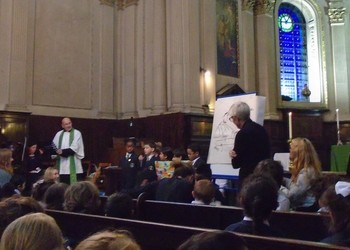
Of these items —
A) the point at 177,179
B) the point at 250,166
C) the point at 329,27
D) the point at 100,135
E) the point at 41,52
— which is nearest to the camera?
the point at 250,166

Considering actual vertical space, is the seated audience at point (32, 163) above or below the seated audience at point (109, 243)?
above

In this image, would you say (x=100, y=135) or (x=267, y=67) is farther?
(x=267, y=67)

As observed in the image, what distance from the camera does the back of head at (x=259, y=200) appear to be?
3121mm

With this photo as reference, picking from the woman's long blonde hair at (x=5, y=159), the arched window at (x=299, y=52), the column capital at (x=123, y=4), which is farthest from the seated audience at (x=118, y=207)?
the arched window at (x=299, y=52)

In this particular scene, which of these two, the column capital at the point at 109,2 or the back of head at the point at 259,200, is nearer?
the back of head at the point at 259,200

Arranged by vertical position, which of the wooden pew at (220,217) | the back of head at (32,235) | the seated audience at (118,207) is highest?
the back of head at (32,235)

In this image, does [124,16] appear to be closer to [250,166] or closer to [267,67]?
[267,67]

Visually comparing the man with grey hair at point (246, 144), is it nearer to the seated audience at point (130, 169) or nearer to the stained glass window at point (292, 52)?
the seated audience at point (130, 169)

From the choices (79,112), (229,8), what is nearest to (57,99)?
(79,112)

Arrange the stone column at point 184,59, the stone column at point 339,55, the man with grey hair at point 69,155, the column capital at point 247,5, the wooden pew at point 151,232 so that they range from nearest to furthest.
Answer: the wooden pew at point 151,232, the man with grey hair at point 69,155, the stone column at point 184,59, the column capital at point 247,5, the stone column at point 339,55

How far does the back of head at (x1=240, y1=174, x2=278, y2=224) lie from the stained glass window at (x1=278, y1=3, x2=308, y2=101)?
16177mm

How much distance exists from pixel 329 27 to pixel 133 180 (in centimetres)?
1358

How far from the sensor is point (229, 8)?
629 inches

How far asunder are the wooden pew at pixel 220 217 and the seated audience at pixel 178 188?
511 mm
